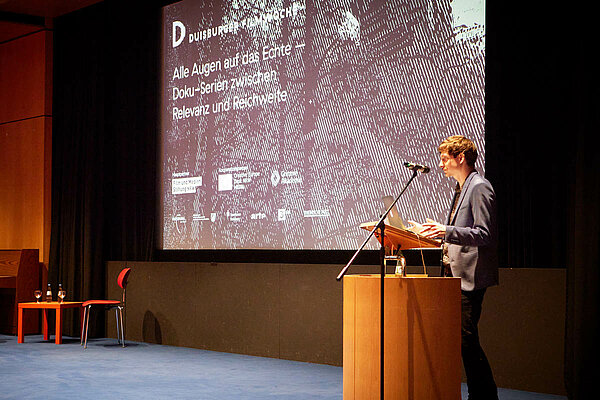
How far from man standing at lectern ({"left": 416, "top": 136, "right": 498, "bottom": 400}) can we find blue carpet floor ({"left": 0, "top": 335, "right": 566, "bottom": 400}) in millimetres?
1382

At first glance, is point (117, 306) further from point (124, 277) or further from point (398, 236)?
point (398, 236)

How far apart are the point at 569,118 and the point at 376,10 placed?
78.4 inches

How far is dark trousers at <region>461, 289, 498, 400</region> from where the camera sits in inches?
147

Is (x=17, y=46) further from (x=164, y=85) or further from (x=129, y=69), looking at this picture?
(x=164, y=85)

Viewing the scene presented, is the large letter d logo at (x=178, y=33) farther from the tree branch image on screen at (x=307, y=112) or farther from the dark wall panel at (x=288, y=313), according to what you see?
the dark wall panel at (x=288, y=313)

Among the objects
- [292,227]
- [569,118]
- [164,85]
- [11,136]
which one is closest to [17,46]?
[11,136]

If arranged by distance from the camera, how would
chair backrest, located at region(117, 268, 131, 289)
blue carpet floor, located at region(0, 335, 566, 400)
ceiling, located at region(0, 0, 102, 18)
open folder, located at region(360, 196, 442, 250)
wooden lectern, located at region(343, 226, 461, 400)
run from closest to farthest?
1. wooden lectern, located at region(343, 226, 461, 400)
2. open folder, located at region(360, 196, 442, 250)
3. blue carpet floor, located at region(0, 335, 566, 400)
4. chair backrest, located at region(117, 268, 131, 289)
5. ceiling, located at region(0, 0, 102, 18)

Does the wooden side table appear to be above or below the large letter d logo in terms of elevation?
below

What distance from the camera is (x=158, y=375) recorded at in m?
5.90

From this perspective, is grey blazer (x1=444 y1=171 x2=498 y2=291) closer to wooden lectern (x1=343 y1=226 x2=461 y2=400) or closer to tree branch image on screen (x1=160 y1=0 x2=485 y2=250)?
wooden lectern (x1=343 y1=226 x2=461 y2=400)

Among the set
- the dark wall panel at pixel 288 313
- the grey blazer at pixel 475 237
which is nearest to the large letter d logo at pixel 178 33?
the dark wall panel at pixel 288 313

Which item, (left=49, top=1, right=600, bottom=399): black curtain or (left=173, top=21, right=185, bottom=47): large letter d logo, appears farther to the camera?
(left=173, top=21, right=185, bottom=47): large letter d logo

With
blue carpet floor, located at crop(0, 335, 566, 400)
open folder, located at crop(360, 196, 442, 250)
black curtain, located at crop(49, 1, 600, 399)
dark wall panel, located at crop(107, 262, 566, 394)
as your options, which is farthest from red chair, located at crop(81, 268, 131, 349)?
open folder, located at crop(360, 196, 442, 250)

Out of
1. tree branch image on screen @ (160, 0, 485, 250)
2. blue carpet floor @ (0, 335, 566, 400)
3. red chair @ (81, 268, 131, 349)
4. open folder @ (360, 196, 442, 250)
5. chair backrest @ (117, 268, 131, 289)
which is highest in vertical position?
tree branch image on screen @ (160, 0, 485, 250)
